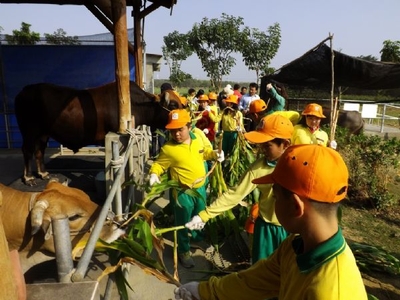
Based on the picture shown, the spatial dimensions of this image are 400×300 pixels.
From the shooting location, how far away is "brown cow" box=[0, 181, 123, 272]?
2.14 metres

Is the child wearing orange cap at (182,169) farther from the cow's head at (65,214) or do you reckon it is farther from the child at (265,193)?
the cow's head at (65,214)

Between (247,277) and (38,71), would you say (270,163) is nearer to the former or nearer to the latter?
(247,277)

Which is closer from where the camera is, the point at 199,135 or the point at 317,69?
the point at 199,135

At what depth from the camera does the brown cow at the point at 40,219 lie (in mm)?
2143

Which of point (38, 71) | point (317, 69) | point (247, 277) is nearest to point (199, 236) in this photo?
point (247, 277)

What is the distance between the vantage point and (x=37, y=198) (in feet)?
7.42

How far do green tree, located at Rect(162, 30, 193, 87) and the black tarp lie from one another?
20049 millimetres

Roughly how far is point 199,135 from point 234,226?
1.30 metres

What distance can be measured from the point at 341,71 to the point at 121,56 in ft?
19.6

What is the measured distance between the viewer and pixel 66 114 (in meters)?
5.67

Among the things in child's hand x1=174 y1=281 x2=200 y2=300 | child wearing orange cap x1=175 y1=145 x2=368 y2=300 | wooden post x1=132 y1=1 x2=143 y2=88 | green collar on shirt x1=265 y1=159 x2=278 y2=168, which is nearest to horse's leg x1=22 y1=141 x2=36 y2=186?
wooden post x1=132 y1=1 x2=143 y2=88

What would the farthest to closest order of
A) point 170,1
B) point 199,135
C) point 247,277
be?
point 170,1, point 199,135, point 247,277

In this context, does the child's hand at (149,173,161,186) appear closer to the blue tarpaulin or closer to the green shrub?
the green shrub

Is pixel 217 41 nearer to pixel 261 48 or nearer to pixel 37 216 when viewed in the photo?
pixel 261 48
